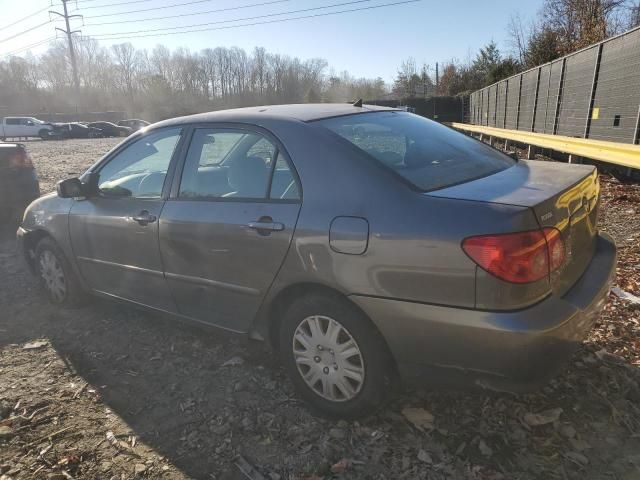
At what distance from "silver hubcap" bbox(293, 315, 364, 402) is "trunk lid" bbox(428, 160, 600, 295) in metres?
0.88

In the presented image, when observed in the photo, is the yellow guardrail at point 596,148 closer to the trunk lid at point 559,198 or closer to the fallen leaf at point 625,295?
the fallen leaf at point 625,295

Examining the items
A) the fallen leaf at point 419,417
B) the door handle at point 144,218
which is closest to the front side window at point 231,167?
the door handle at point 144,218

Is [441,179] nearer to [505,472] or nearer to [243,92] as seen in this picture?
[505,472]

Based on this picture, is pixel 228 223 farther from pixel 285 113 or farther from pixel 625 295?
pixel 625 295

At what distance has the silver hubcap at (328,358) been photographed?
8.25 feet

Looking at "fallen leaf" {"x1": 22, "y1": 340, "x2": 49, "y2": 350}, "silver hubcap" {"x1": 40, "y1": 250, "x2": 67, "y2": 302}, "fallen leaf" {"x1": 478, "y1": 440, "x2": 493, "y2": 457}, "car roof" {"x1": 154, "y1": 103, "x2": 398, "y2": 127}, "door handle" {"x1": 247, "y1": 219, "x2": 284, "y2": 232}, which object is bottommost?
"fallen leaf" {"x1": 22, "y1": 340, "x2": 49, "y2": 350}

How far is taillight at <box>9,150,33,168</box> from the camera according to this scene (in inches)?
304

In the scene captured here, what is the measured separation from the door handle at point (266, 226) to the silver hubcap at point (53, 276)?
2.55m

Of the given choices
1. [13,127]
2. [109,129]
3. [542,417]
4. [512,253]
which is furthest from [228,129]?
[13,127]

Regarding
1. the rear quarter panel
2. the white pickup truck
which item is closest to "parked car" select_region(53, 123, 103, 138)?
the white pickup truck

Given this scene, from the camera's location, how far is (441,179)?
2.53 meters

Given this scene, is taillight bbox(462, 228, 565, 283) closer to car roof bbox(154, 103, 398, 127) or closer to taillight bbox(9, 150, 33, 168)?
car roof bbox(154, 103, 398, 127)

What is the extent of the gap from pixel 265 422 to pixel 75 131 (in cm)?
4568

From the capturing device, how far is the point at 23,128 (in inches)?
1641
